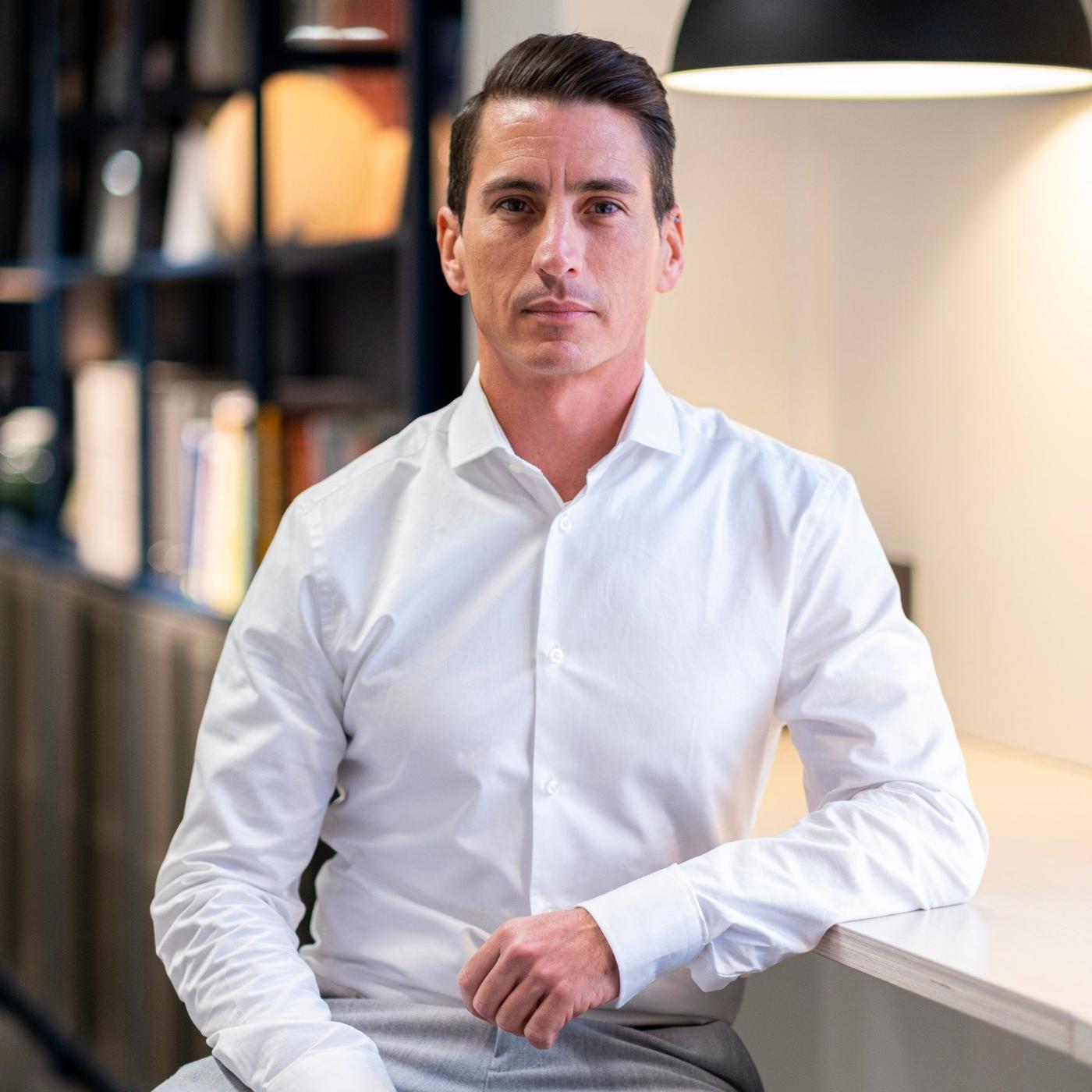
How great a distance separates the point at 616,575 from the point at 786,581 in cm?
16

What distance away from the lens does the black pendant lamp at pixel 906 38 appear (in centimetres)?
154

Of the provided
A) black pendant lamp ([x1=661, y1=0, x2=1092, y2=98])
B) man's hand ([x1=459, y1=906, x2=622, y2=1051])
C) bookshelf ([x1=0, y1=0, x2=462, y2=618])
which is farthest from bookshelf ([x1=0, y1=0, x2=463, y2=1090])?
man's hand ([x1=459, y1=906, x2=622, y2=1051])

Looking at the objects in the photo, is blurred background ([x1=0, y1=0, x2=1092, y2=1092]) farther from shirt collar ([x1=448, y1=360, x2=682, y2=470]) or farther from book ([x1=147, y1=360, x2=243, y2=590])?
shirt collar ([x1=448, y1=360, x2=682, y2=470])

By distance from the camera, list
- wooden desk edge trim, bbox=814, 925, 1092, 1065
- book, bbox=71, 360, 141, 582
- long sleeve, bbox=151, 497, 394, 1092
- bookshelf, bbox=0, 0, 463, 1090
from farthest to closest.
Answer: book, bbox=71, 360, 141, 582, bookshelf, bbox=0, 0, 463, 1090, long sleeve, bbox=151, 497, 394, 1092, wooden desk edge trim, bbox=814, 925, 1092, 1065

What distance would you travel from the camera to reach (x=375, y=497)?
1.57 m

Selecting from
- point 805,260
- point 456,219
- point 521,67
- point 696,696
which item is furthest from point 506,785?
point 805,260

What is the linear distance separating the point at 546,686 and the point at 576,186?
18.4 inches

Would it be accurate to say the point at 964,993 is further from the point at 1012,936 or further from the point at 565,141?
the point at 565,141

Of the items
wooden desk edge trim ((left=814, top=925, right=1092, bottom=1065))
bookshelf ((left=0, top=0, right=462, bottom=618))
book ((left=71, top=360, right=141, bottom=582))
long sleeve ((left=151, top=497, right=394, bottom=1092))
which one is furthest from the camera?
book ((left=71, top=360, right=141, bottom=582))

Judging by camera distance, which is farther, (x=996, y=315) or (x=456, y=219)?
(x=996, y=315)

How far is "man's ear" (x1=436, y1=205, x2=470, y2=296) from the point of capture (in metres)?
1.58

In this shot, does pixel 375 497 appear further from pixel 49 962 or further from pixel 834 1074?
pixel 49 962

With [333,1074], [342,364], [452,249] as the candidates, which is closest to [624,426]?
[452,249]

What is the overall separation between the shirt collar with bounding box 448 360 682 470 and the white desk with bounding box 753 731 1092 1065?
0.43 metres
